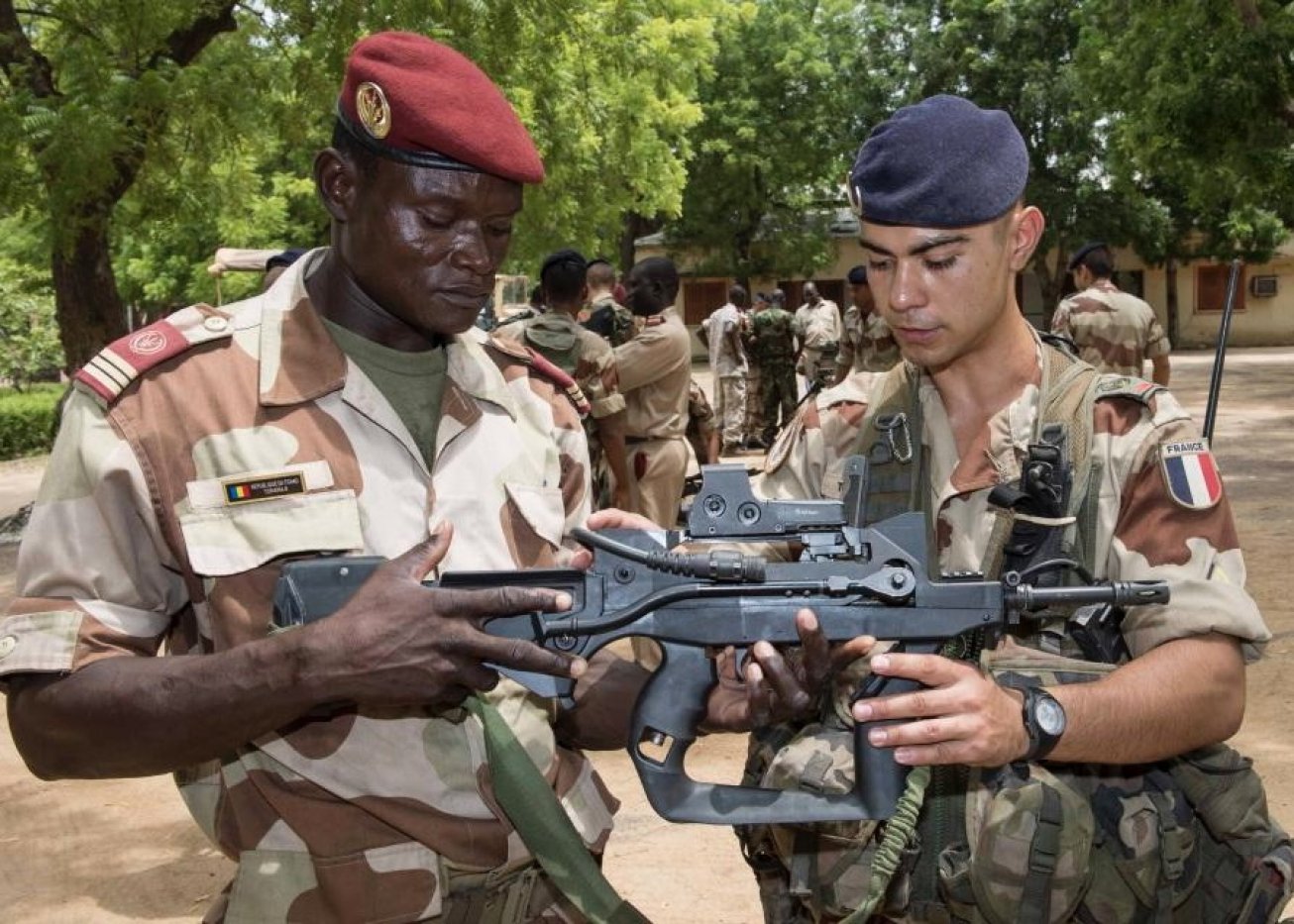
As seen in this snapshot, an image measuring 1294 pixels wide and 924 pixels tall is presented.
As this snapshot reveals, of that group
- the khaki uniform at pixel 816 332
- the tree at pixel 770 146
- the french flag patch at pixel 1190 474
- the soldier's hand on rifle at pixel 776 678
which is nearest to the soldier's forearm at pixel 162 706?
the soldier's hand on rifle at pixel 776 678

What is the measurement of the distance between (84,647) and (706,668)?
3.07 feet

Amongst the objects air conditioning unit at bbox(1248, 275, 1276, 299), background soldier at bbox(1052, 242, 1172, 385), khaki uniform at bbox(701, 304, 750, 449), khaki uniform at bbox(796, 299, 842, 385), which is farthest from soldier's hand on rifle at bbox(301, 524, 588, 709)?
air conditioning unit at bbox(1248, 275, 1276, 299)

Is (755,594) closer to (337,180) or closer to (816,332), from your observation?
(337,180)

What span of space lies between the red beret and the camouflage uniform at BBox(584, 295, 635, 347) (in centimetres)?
773

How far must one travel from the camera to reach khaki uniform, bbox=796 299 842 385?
17.9 meters

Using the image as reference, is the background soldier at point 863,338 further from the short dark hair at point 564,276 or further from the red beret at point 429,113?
the red beret at point 429,113

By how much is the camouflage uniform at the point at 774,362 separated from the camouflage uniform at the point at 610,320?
23.4 feet

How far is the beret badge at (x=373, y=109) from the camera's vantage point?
2.36m

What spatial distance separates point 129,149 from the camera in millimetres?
9984

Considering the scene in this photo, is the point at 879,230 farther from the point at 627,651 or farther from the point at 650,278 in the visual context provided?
the point at 650,278

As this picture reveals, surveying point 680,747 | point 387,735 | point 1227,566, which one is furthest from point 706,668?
point 1227,566

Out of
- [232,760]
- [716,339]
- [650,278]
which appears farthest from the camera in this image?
[716,339]

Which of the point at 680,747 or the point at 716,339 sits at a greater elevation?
the point at 680,747

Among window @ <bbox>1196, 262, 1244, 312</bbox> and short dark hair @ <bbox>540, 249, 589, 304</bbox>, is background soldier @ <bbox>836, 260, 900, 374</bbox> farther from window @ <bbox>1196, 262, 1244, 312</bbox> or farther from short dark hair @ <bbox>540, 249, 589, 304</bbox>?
window @ <bbox>1196, 262, 1244, 312</bbox>
